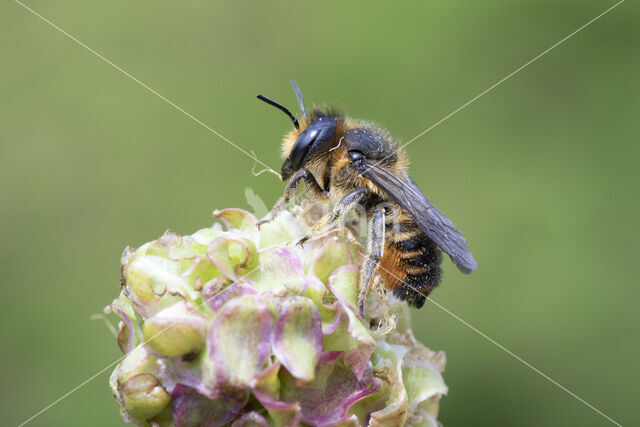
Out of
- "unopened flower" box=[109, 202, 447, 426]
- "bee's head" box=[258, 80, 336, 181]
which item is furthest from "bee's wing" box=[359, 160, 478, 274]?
"unopened flower" box=[109, 202, 447, 426]

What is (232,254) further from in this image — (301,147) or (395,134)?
(395,134)

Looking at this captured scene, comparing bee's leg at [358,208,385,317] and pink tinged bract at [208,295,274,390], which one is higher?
bee's leg at [358,208,385,317]

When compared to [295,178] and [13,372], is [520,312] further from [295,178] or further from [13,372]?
[13,372]

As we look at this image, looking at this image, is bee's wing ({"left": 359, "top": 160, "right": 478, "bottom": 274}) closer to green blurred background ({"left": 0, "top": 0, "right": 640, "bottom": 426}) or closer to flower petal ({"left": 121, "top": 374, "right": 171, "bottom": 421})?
flower petal ({"left": 121, "top": 374, "right": 171, "bottom": 421})

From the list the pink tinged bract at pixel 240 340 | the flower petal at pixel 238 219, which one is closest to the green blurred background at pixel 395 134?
the flower petal at pixel 238 219

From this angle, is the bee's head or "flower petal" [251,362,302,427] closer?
"flower petal" [251,362,302,427]

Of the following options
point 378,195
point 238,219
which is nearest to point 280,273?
point 238,219

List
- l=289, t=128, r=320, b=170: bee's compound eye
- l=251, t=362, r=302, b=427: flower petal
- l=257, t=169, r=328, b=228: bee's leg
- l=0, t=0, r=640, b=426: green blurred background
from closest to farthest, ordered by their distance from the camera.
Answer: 1. l=251, t=362, r=302, b=427: flower petal
2. l=257, t=169, r=328, b=228: bee's leg
3. l=289, t=128, r=320, b=170: bee's compound eye
4. l=0, t=0, r=640, b=426: green blurred background
